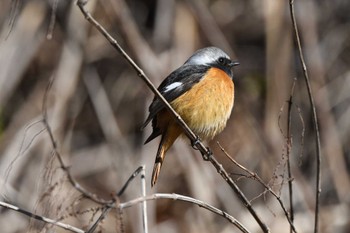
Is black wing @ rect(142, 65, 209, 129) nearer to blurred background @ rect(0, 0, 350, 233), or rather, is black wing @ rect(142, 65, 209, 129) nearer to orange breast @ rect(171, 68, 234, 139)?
orange breast @ rect(171, 68, 234, 139)

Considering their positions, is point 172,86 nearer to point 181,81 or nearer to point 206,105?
point 181,81

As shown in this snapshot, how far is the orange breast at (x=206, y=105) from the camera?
12.4 feet

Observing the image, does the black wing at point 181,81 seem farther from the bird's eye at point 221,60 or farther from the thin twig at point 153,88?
the thin twig at point 153,88

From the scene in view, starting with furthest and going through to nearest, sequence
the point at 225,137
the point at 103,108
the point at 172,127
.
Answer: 1. the point at 225,137
2. the point at 103,108
3. the point at 172,127

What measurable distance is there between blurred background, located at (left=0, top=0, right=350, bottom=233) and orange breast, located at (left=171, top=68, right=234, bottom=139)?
140 cm

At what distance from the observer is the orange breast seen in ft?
12.4

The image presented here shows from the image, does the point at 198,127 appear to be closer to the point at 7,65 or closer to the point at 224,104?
the point at 224,104

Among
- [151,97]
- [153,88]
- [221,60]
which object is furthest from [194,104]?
[151,97]

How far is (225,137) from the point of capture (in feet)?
20.7

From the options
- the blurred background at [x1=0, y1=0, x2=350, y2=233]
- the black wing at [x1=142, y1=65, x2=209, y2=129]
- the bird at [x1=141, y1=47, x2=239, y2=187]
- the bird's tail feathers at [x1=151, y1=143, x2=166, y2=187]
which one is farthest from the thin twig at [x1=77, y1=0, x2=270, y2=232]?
the blurred background at [x1=0, y1=0, x2=350, y2=233]

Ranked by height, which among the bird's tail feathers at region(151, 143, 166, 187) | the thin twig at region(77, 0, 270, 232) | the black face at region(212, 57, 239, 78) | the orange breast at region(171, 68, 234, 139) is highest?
the black face at region(212, 57, 239, 78)

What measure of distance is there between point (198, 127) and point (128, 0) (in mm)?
3040

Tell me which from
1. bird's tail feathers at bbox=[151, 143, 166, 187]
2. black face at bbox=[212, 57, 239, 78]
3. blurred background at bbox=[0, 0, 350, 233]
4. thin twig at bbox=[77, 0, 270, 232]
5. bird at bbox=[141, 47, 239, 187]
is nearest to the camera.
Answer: thin twig at bbox=[77, 0, 270, 232]

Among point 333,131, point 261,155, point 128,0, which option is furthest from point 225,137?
point 128,0
